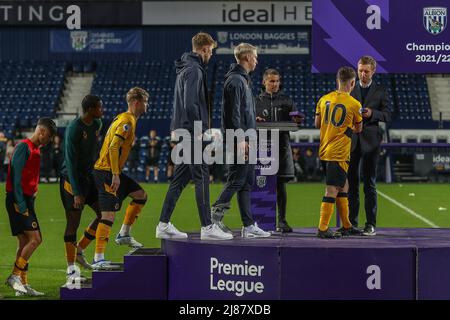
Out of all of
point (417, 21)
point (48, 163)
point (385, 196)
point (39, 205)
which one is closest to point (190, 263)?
point (417, 21)

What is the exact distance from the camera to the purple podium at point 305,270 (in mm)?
8094

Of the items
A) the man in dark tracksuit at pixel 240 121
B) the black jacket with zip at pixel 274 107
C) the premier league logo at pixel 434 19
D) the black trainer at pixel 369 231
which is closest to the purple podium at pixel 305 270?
the man in dark tracksuit at pixel 240 121

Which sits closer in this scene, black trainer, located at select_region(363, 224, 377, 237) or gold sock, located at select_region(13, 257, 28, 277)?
gold sock, located at select_region(13, 257, 28, 277)

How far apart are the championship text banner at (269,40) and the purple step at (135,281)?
34841mm

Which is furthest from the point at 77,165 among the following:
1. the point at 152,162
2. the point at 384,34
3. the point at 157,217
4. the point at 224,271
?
the point at 152,162

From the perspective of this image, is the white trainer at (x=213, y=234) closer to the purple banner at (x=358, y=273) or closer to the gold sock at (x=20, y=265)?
the purple banner at (x=358, y=273)

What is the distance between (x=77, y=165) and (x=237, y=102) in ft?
6.01

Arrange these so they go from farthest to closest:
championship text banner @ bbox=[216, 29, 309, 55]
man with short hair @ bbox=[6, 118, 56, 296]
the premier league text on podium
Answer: championship text banner @ bbox=[216, 29, 309, 55] → the premier league text on podium → man with short hair @ bbox=[6, 118, 56, 296]

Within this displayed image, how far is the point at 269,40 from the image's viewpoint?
43.5 meters

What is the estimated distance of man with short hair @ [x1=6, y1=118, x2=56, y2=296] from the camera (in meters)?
9.44

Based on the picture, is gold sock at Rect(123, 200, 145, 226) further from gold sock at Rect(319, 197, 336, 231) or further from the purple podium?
gold sock at Rect(319, 197, 336, 231)

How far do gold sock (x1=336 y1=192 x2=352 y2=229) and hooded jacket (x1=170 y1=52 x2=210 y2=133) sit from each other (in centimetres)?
167

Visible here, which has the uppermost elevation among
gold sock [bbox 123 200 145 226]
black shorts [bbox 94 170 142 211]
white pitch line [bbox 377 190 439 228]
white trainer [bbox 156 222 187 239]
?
black shorts [bbox 94 170 142 211]

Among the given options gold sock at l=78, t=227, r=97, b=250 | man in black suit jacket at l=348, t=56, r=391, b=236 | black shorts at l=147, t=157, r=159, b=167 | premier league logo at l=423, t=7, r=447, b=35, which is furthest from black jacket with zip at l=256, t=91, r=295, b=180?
black shorts at l=147, t=157, r=159, b=167
